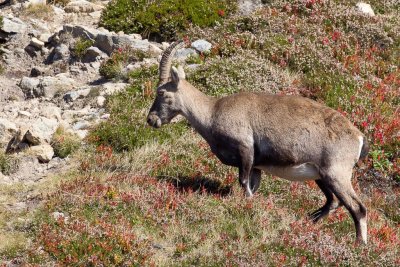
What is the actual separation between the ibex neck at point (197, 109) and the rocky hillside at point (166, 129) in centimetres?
106

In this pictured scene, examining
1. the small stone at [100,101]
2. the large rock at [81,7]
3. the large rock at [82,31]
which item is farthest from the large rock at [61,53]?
the small stone at [100,101]

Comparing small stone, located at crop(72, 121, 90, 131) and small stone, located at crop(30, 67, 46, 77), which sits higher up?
small stone, located at crop(72, 121, 90, 131)

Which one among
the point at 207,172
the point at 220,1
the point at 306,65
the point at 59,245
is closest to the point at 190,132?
the point at 207,172

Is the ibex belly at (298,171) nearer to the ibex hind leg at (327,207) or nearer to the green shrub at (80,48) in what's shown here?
the ibex hind leg at (327,207)

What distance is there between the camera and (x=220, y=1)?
21.2 meters

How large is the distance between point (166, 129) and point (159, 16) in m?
6.31

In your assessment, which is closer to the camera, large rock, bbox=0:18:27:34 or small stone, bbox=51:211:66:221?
small stone, bbox=51:211:66:221

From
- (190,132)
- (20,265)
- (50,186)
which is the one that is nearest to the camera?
(20,265)

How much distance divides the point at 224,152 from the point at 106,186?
2.06 m

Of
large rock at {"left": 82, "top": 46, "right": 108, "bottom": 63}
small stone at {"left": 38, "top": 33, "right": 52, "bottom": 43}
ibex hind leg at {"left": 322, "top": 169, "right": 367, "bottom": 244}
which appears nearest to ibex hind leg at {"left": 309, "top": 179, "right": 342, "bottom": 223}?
ibex hind leg at {"left": 322, "top": 169, "right": 367, "bottom": 244}

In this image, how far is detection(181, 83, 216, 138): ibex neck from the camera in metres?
12.5

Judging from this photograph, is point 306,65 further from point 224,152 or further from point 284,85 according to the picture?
point 224,152

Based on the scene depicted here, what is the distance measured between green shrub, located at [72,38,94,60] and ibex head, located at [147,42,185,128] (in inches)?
250

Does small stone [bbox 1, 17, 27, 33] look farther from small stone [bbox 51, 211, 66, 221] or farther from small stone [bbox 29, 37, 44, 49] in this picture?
small stone [bbox 51, 211, 66, 221]
